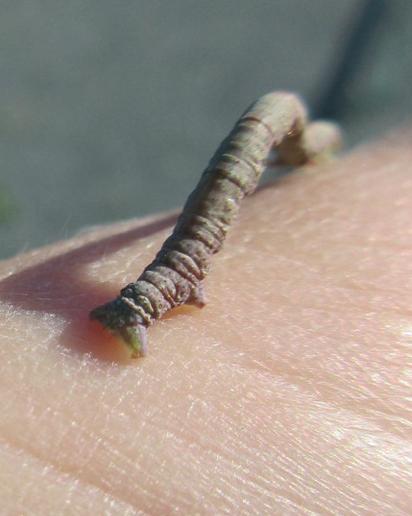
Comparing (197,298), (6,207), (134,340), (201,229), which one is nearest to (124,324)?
(134,340)

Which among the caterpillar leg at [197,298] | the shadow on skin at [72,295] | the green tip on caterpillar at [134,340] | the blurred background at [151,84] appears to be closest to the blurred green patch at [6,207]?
the blurred background at [151,84]

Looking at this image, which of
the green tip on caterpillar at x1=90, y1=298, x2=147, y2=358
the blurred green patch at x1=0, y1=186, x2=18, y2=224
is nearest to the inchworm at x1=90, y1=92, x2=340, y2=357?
the green tip on caterpillar at x1=90, y1=298, x2=147, y2=358

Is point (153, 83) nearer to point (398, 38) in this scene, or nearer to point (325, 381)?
point (398, 38)

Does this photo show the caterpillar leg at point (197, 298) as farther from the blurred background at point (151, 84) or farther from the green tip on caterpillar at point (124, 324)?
the blurred background at point (151, 84)

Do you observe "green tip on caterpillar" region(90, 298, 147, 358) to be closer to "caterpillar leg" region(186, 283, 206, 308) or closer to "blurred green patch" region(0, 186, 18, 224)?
"caterpillar leg" region(186, 283, 206, 308)

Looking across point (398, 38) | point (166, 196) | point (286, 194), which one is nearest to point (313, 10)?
point (398, 38)

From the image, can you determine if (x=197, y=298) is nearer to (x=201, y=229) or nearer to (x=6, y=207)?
(x=201, y=229)
